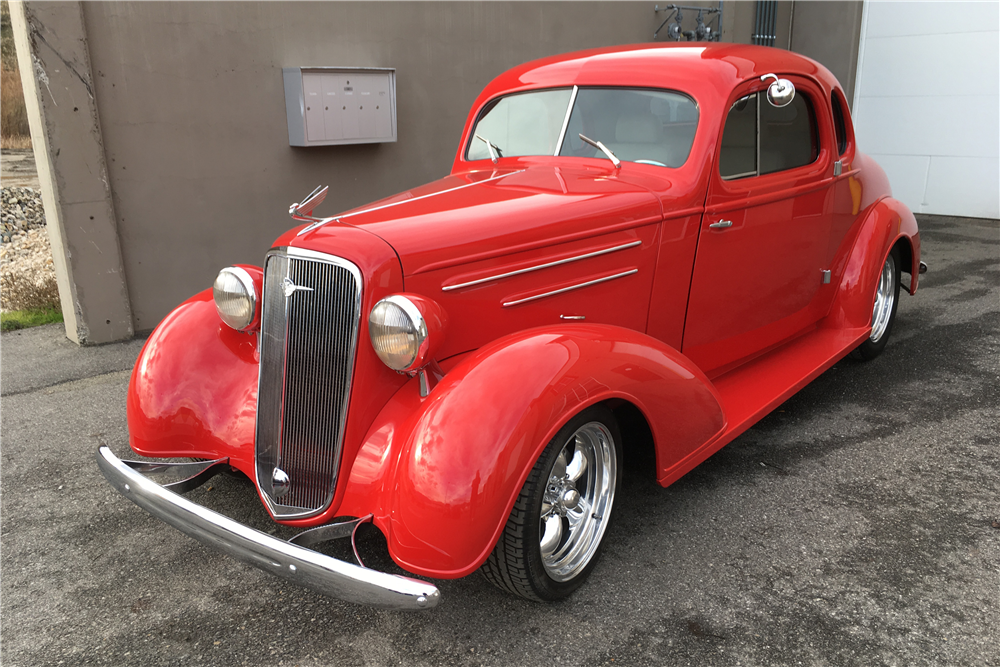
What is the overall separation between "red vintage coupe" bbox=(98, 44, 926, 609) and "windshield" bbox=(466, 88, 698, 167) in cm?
1

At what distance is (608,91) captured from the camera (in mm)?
3219

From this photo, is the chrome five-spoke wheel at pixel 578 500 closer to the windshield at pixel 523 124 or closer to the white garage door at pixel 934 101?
the windshield at pixel 523 124

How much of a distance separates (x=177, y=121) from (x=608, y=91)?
3182 millimetres

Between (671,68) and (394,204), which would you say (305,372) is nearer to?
(394,204)

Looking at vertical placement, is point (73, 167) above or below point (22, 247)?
above

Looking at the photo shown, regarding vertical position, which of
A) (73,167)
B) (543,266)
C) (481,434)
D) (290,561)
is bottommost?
(290,561)

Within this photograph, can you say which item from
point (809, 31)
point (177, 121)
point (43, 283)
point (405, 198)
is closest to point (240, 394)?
point (405, 198)

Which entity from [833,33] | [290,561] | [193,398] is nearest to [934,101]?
[833,33]

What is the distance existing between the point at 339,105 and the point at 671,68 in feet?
10.1

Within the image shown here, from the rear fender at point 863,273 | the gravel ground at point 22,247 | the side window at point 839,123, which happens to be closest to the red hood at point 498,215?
the side window at point 839,123

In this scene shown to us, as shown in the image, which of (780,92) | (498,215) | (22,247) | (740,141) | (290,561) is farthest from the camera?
(22,247)

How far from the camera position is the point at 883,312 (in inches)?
175

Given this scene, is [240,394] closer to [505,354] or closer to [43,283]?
[505,354]

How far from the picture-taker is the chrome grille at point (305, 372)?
223 cm
